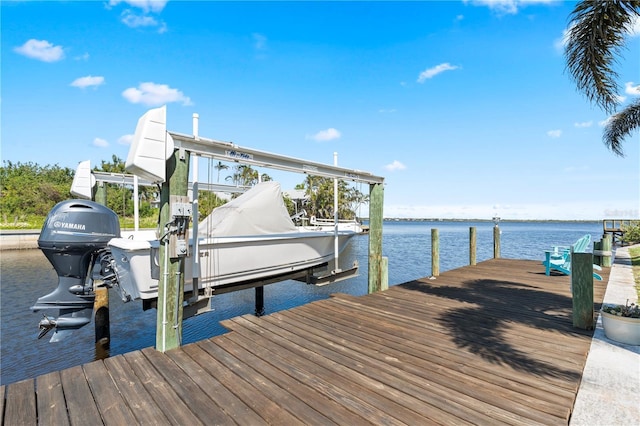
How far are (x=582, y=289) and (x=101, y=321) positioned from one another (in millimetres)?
8686

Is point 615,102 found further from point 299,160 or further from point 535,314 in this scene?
point 299,160

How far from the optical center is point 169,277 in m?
3.66

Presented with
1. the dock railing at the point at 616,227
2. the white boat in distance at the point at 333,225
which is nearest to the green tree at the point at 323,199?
the white boat in distance at the point at 333,225

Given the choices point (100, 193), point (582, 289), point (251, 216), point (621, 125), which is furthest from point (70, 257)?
point (621, 125)

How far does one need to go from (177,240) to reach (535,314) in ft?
17.9

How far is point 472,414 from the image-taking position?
7.67ft

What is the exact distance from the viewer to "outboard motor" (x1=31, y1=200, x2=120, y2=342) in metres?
4.80

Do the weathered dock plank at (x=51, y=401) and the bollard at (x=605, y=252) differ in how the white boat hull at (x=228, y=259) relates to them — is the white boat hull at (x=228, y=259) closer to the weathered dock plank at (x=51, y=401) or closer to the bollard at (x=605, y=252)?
the weathered dock plank at (x=51, y=401)

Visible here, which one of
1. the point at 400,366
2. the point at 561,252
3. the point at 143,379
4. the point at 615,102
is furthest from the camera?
the point at 561,252

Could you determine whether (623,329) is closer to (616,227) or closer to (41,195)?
(616,227)

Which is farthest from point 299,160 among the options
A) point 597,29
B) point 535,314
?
point 597,29

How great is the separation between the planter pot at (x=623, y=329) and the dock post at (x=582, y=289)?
1.24 feet

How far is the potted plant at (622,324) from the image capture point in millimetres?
3516

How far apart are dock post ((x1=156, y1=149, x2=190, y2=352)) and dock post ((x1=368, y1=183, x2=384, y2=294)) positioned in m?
4.33
